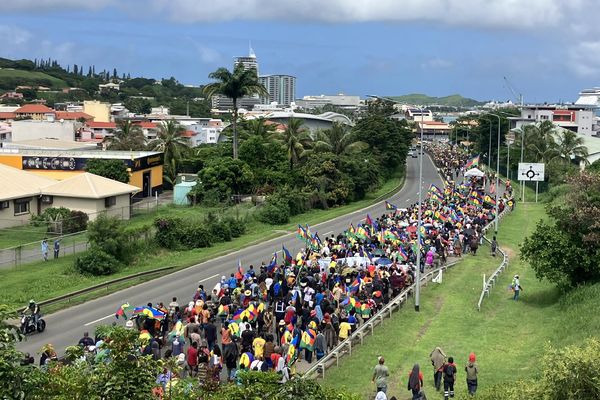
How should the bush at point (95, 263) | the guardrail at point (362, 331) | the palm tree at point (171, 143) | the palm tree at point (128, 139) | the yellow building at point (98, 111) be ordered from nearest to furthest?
the guardrail at point (362, 331) → the bush at point (95, 263) → the palm tree at point (171, 143) → the palm tree at point (128, 139) → the yellow building at point (98, 111)

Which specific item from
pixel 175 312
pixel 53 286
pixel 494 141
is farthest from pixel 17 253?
pixel 494 141

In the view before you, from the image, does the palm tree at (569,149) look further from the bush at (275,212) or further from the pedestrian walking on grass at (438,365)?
the pedestrian walking on grass at (438,365)

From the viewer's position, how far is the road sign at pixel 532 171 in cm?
5828

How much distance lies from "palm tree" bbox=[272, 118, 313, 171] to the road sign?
18919 mm

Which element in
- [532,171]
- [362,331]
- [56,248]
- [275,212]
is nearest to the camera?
[362,331]

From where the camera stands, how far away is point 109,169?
177 ft

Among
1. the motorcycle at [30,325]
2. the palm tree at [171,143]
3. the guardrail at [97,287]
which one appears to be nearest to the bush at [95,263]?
the guardrail at [97,287]

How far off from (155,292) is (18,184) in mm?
20799

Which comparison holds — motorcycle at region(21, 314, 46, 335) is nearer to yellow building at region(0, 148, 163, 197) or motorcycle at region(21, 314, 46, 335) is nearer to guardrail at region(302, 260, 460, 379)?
guardrail at region(302, 260, 460, 379)

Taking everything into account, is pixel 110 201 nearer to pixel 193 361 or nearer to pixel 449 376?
pixel 193 361

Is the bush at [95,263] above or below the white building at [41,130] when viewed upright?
below

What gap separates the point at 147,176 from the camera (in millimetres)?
60625

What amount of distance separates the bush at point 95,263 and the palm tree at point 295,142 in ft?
105

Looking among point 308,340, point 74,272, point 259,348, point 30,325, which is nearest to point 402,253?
point 308,340
